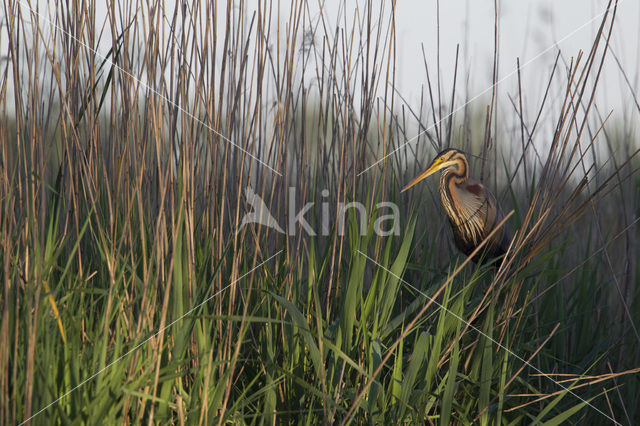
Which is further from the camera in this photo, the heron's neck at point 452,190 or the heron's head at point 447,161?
the heron's neck at point 452,190

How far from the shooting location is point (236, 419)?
4.19 ft

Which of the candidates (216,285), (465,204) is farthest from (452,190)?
(216,285)

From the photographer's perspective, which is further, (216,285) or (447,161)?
(447,161)

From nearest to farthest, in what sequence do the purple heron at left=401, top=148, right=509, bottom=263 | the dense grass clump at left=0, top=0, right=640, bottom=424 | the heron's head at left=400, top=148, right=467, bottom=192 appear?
the dense grass clump at left=0, top=0, right=640, bottom=424
the heron's head at left=400, top=148, right=467, bottom=192
the purple heron at left=401, top=148, right=509, bottom=263

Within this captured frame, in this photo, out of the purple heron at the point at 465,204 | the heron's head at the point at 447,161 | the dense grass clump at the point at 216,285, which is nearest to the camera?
the dense grass clump at the point at 216,285

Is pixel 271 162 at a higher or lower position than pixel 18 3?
lower

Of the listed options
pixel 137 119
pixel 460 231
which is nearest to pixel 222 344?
pixel 137 119

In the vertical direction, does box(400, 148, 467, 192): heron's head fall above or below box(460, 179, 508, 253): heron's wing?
above

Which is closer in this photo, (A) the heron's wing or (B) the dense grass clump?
(B) the dense grass clump

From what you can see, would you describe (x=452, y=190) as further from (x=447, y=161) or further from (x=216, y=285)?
(x=216, y=285)

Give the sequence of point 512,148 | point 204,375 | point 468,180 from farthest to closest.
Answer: point 512,148, point 468,180, point 204,375

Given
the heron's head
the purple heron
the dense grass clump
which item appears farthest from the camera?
the purple heron

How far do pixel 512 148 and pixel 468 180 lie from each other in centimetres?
40

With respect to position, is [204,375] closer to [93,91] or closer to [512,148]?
[93,91]
